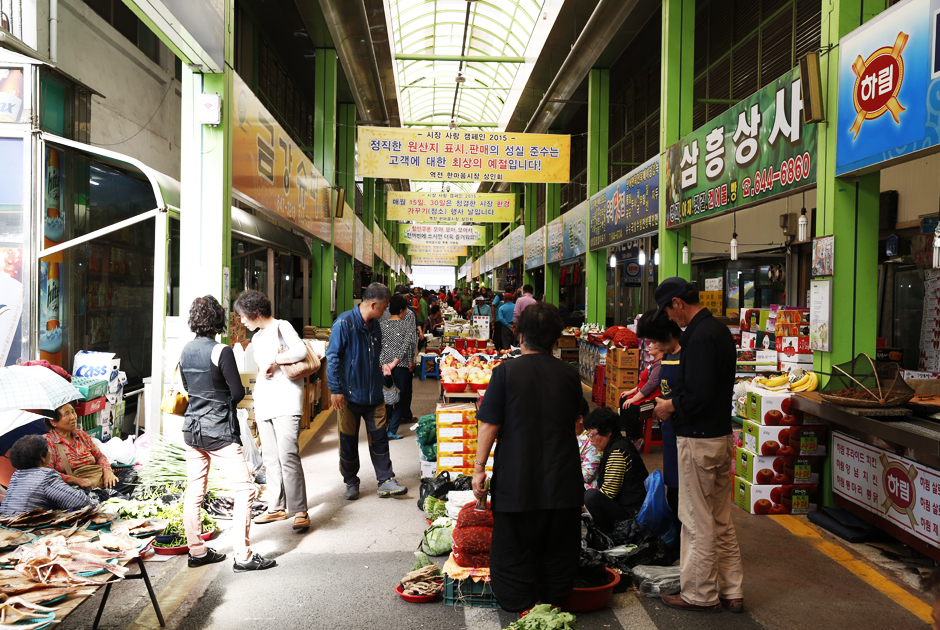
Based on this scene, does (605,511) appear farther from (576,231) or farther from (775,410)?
(576,231)

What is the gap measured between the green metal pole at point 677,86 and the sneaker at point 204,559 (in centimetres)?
669

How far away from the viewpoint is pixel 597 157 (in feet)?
45.9

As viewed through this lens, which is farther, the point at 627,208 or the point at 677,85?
the point at 627,208

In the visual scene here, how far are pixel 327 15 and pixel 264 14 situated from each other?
2.09m

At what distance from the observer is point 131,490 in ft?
17.6

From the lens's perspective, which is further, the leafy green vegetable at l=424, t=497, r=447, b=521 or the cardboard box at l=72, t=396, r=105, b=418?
the cardboard box at l=72, t=396, r=105, b=418

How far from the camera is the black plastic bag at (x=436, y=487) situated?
5.28 metres

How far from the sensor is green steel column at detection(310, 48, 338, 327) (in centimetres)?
1238

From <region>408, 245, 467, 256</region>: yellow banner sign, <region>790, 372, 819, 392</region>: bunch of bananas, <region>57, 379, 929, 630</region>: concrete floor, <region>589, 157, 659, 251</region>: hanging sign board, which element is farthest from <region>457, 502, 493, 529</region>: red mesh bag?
<region>408, 245, 467, 256</region>: yellow banner sign

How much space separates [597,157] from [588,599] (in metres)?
12.0

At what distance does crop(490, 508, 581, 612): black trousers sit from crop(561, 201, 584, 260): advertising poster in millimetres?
11404

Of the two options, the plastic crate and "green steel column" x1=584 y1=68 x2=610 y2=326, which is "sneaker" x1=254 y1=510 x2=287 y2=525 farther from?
"green steel column" x1=584 y1=68 x2=610 y2=326

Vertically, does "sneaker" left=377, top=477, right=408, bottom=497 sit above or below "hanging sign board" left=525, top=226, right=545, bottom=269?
below

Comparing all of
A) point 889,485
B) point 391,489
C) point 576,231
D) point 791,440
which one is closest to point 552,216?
point 576,231
